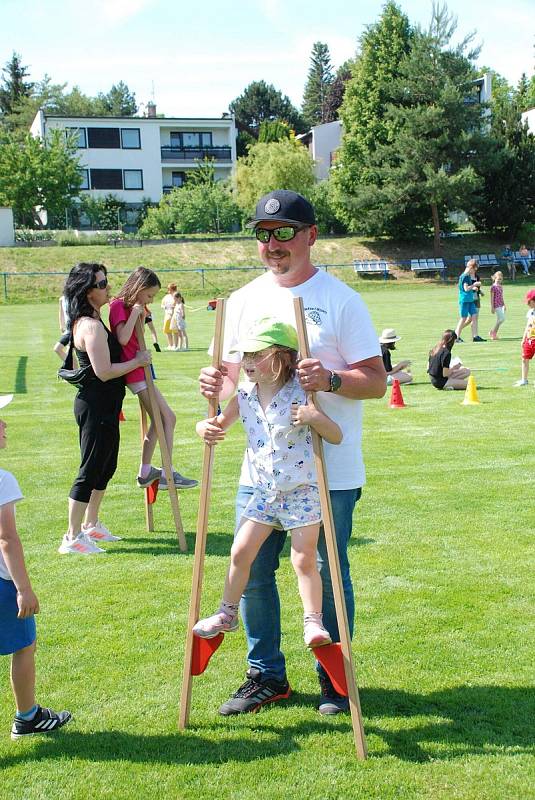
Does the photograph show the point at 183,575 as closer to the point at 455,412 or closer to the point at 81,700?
the point at 81,700

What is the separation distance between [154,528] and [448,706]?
4.11m

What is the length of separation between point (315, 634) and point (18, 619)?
1.36 metres

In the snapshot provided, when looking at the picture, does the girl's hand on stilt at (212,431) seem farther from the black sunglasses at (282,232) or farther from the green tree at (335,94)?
the green tree at (335,94)

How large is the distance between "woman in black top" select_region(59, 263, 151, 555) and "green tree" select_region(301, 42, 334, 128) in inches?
4930

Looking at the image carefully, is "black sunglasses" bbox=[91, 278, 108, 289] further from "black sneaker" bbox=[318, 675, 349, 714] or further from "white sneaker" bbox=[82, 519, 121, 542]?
"black sneaker" bbox=[318, 675, 349, 714]

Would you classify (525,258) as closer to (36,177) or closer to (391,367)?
(36,177)

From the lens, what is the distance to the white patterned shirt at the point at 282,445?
4.33m

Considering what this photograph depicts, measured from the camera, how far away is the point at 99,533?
7695mm

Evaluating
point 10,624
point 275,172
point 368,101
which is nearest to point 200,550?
point 10,624

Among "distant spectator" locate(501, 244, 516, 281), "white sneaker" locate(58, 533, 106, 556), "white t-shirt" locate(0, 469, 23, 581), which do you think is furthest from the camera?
"distant spectator" locate(501, 244, 516, 281)

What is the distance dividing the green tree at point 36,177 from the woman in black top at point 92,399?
60400 millimetres

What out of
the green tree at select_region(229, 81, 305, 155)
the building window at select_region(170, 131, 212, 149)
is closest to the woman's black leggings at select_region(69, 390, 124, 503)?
the building window at select_region(170, 131, 212, 149)

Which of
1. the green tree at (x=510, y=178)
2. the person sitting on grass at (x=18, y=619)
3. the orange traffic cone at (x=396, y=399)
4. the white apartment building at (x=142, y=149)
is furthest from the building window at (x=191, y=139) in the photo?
the person sitting on grass at (x=18, y=619)

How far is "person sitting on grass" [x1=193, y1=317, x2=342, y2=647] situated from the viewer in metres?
4.28
